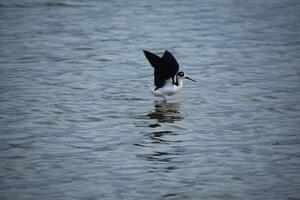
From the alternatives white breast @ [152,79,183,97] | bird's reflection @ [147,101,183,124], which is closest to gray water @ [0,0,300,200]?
bird's reflection @ [147,101,183,124]

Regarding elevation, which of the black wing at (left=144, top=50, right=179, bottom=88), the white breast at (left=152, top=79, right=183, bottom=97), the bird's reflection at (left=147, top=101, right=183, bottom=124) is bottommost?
the bird's reflection at (left=147, top=101, right=183, bottom=124)

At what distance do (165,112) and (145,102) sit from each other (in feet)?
1.81

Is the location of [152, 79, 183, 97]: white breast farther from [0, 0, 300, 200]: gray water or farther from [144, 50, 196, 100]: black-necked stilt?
[0, 0, 300, 200]: gray water

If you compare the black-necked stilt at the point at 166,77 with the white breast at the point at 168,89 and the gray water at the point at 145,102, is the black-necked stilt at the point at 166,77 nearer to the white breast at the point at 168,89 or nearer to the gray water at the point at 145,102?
the white breast at the point at 168,89

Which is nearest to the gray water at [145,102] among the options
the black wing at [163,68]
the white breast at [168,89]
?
the white breast at [168,89]

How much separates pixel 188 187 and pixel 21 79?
5653 mm

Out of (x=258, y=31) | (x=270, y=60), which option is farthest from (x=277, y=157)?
(x=258, y=31)

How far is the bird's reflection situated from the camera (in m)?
10.8

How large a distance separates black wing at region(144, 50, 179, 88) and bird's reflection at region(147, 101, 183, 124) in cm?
34

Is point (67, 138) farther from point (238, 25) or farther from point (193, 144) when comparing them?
point (238, 25)

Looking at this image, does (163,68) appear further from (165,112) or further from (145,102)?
(165,112)

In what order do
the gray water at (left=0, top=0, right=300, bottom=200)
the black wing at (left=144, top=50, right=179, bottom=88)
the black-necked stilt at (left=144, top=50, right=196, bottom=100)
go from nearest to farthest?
the gray water at (left=0, top=0, right=300, bottom=200), the black wing at (left=144, top=50, right=179, bottom=88), the black-necked stilt at (left=144, top=50, right=196, bottom=100)

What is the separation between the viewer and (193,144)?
945 centimetres

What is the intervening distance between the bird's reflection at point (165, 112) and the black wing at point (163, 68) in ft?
1.11
